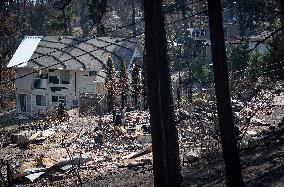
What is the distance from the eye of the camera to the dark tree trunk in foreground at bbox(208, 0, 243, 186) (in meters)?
10.6

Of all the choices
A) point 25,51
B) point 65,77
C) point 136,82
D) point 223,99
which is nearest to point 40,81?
point 65,77

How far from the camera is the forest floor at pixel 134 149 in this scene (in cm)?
1493

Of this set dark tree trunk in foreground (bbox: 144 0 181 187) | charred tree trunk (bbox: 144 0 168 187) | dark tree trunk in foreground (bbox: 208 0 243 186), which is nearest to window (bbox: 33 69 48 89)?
dark tree trunk in foreground (bbox: 144 0 181 187)

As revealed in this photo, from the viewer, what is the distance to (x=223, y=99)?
1070 centimetres

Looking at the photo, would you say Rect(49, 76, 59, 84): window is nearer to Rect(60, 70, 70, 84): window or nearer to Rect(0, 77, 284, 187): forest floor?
Rect(60, 70, 70, 84): window

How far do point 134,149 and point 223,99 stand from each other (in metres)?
11.6

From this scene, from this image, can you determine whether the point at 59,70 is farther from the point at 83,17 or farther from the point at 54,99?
the point at 83,17

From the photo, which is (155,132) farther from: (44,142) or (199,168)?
(44,142)

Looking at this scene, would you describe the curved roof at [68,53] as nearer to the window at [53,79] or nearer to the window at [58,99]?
the window at [53,79]

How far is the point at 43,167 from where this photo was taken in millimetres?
19578

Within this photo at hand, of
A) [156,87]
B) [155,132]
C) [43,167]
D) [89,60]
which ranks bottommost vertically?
[43,167]

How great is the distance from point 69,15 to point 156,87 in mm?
50164

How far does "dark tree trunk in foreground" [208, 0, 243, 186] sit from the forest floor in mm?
1849

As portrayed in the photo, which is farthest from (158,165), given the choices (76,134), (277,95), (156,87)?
(277,95)
